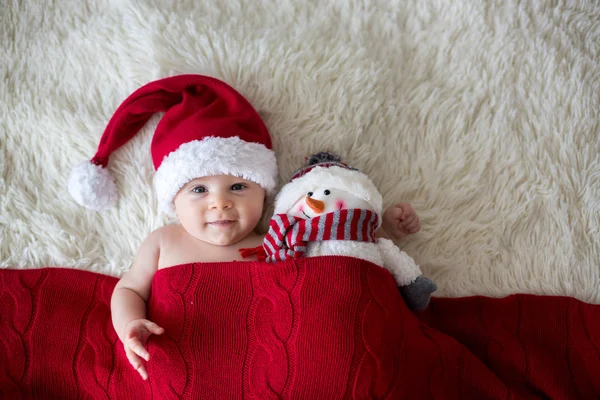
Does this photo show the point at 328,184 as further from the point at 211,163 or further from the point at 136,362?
the point at 136,362

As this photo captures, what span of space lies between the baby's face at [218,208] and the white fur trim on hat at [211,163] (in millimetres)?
19

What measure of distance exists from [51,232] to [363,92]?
A: 812mm

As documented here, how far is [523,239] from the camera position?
1.25 m

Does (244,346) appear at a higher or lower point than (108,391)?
higher

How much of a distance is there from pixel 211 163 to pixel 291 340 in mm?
401

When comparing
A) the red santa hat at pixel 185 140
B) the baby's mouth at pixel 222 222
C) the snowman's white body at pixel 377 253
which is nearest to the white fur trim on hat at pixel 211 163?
the red santa hat at pixel 185 140

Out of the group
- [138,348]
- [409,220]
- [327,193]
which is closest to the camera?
[138,348]

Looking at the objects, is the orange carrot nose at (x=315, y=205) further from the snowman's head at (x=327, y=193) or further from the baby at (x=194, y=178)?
the baby at (x=194, y=178)

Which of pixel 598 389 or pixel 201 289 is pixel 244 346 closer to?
pixel 201 289

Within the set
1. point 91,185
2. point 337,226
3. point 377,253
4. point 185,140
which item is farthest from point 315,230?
point 91,185

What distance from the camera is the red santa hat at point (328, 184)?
1.08 meters

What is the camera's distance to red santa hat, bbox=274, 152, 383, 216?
3.56ft

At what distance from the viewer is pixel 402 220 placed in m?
1.20

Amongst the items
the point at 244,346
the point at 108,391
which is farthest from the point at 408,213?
the point at 108,391
